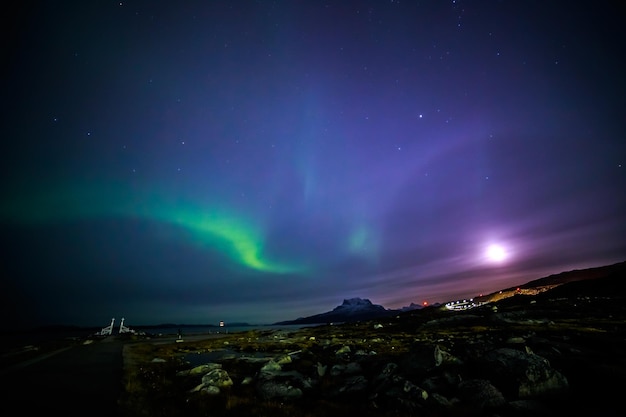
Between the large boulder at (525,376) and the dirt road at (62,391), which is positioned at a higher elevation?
the dirt road at (62,391)

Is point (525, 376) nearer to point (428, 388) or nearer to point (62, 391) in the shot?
point (428, 388)

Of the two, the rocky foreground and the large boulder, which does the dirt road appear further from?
the large boulder

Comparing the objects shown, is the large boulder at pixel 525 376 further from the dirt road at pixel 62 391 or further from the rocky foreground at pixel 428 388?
the dirt road at pixel 62 391

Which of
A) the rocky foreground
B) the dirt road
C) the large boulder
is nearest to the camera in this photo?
the rocky foreground

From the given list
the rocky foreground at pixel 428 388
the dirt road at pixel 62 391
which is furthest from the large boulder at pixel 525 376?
the dirt road at pixel 62 391

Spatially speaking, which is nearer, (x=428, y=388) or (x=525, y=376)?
(x=525, y=376)

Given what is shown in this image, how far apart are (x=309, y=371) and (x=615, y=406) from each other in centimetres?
1890

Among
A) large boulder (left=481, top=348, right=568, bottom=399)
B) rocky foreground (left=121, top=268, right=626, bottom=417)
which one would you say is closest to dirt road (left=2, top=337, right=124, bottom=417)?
rocky foreground (left=121, top=268, right=626, bottom=417)

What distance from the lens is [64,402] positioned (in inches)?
640

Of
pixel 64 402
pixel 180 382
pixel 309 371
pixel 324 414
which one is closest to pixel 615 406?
pixel 324 414

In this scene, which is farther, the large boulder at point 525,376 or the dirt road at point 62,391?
the dirt road at point 62,391

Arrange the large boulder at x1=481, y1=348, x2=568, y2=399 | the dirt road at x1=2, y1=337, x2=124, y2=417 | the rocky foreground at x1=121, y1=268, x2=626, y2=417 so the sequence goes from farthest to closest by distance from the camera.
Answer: the dirt road at x1=2, y1=337, x2=124, y2=417
the large boulder at x1=481, y1=348, x2=568, y2=399
the rocky foreground at x1=121, y1=268, x2=626, y2=417

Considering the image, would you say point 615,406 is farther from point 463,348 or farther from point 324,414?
point 324,414

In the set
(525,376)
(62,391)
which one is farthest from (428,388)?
(62,391)
